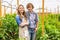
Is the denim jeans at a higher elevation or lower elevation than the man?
lower

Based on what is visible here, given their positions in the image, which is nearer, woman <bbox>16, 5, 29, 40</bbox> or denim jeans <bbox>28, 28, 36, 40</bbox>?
woman <bbox>16, 5, 29, 40</bbox>

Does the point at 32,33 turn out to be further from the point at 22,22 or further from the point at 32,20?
the point at 22,22

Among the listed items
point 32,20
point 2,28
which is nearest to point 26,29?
point 32,20

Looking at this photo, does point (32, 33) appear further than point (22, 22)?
Yes

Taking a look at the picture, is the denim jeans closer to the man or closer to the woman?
the man

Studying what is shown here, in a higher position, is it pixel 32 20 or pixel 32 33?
pixel 32 20

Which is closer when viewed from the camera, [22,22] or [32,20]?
[22,22]

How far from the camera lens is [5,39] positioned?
816 centimetres

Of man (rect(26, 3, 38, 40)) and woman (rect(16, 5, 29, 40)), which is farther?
man (rect(26, 3, 38, 40))

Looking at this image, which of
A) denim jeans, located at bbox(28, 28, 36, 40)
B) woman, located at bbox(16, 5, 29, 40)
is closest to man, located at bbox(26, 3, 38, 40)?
denim jeans, located at bbox(28, 28, 36, 40)

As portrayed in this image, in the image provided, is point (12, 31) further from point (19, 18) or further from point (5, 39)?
point (19, 18)

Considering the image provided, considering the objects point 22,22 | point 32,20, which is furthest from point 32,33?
point 22,22

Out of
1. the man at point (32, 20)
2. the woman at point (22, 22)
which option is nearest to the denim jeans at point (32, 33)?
the man at point (32, 20)

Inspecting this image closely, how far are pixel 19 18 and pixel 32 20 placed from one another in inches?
16.6
